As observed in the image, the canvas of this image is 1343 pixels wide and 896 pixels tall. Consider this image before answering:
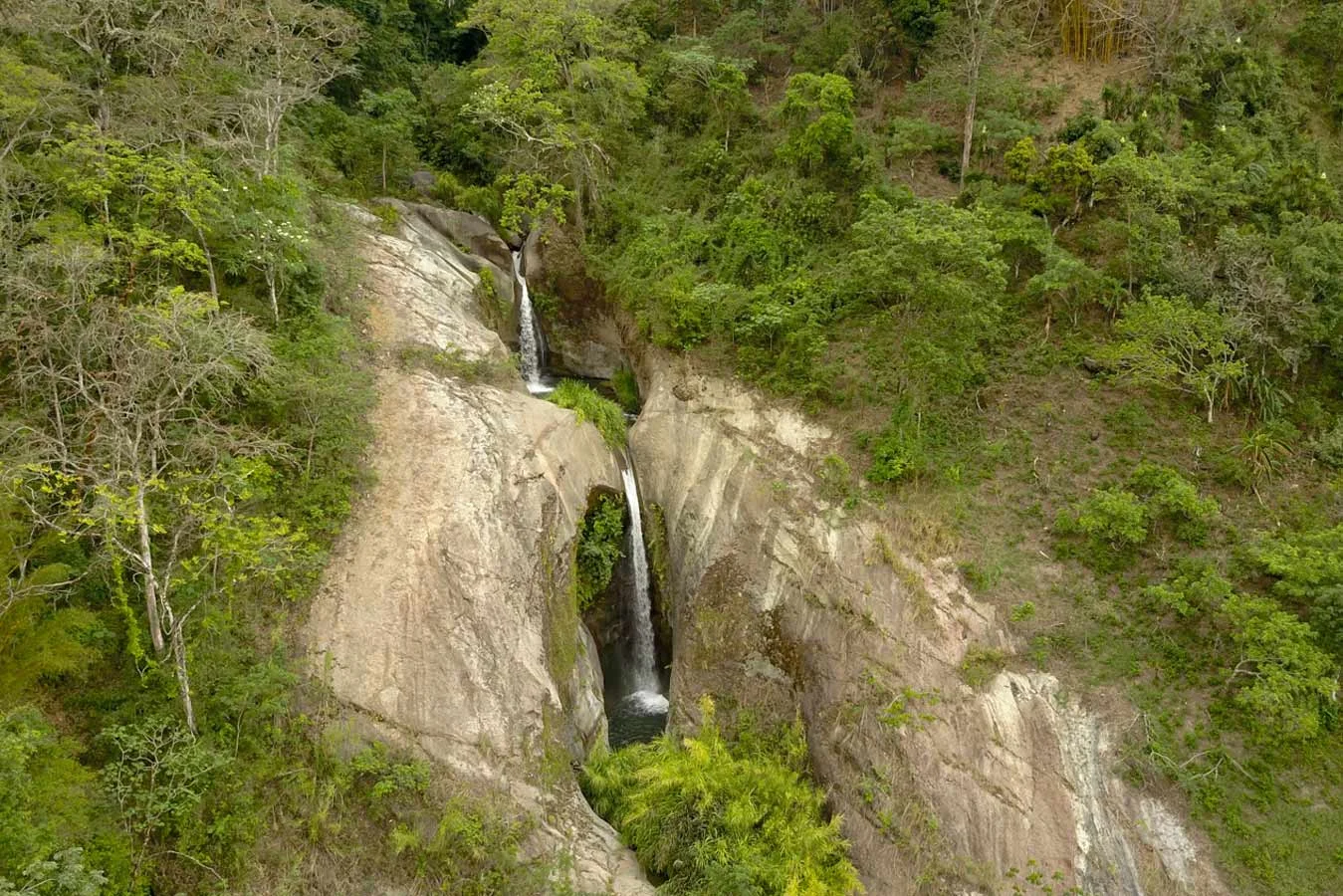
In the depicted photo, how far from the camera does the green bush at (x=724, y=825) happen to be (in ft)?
43.3

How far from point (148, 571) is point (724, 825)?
34.3ft

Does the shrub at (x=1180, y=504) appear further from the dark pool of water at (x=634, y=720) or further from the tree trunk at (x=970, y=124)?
the dark pool of water at (x=634, y=720)

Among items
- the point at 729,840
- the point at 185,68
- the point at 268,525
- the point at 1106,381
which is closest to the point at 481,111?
the point at 185,68

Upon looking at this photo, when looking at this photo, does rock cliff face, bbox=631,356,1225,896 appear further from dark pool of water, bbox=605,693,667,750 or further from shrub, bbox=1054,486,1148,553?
shrub, bbox=1054,486,1148,553

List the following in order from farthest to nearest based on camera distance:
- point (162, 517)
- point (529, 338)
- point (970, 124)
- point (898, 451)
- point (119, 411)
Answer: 1. point (529, 338)
2. point (970, 124)
3. point (898, 451)
4. point (162, 517)
5. point (119, 411)

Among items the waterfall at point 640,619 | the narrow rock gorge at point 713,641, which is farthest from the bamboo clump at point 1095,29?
the waterfall at point 640,619

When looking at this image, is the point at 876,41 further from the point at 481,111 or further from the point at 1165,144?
the point at 481,111

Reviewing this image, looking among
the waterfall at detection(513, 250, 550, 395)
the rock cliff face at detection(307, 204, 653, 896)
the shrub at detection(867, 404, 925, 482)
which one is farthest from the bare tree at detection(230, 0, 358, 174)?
the shrub at detection(867, 404, 925, 482)

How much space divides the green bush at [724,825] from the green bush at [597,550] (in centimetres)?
470

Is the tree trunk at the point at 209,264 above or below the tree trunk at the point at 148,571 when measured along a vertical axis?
above

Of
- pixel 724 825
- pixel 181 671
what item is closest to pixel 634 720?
pixel 724 825

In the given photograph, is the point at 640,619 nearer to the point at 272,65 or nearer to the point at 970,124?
the point at 272,65

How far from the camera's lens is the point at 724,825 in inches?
546

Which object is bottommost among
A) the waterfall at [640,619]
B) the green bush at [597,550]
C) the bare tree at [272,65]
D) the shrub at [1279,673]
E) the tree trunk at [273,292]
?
the waterfall at [640,619]
